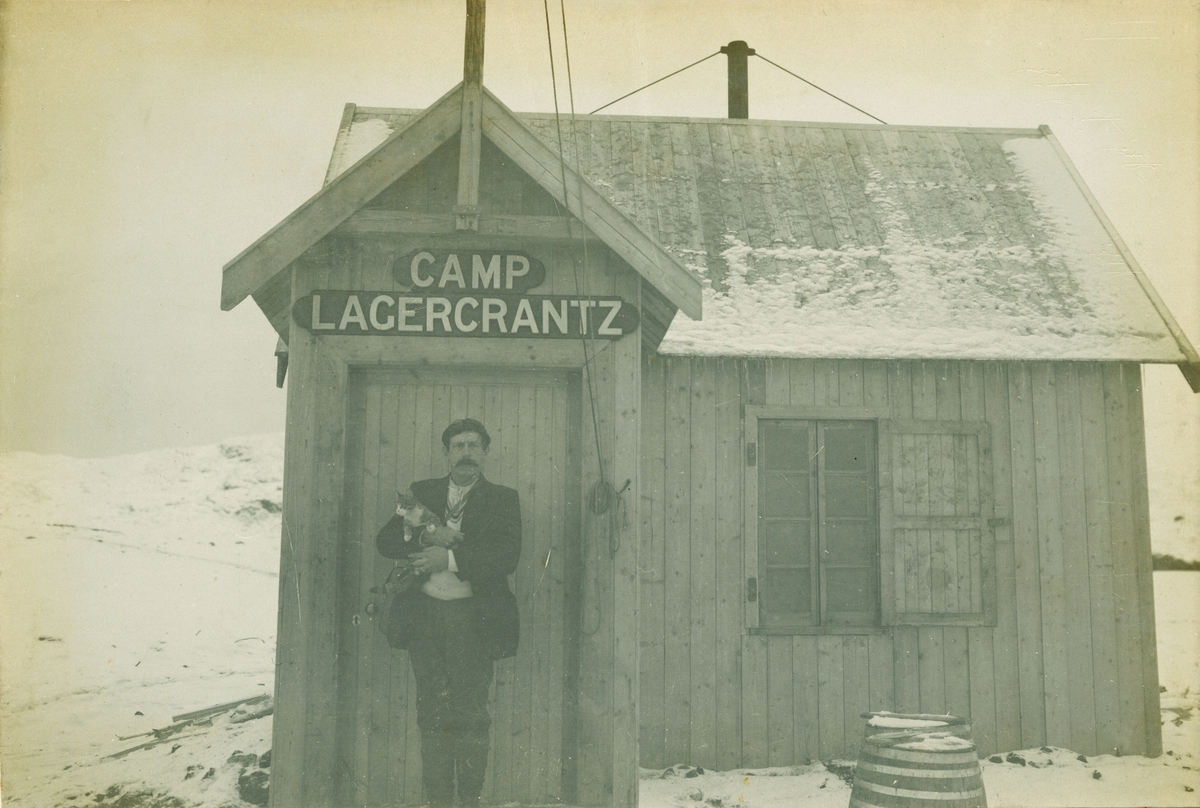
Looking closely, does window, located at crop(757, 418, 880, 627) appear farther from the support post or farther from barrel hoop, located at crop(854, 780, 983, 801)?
the support post

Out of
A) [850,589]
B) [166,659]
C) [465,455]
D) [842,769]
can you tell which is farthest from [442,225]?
[166,659]

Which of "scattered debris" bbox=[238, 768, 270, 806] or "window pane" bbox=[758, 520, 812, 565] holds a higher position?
"window pane" bbox=[758, 520, 812, 565]

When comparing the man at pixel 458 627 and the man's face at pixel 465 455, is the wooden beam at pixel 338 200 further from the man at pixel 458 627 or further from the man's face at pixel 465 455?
the man at pixel 458 627

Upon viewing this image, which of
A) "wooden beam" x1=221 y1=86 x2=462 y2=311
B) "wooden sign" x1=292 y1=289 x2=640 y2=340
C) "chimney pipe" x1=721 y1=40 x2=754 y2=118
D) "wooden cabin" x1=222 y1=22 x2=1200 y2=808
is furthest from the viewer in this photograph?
"chimney pipe" x1=721 y1=40 x2=754 y2=118

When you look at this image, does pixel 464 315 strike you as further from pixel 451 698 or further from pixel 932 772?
pixel 932 772

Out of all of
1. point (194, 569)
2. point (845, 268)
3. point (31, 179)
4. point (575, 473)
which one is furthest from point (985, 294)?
point (194, 569)

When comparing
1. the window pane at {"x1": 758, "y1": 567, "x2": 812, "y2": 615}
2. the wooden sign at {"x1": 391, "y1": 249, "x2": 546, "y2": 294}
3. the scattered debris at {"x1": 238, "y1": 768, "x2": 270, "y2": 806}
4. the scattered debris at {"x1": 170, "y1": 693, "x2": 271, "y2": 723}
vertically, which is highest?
the wooden sign at {"x1": 391, "y1": 249, "x2": 546, "y2": 294}

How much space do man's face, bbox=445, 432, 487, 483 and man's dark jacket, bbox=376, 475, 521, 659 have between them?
0.16 meters

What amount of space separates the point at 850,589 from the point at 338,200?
518cm

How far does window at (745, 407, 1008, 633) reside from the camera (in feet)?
25.0

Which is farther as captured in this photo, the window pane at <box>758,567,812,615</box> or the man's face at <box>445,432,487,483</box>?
the window pane at <box>758,567,812,615</box>

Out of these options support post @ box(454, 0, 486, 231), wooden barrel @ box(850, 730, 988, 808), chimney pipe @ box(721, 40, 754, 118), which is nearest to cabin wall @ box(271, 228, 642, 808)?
support post @ box(454, 0, 486, 231)

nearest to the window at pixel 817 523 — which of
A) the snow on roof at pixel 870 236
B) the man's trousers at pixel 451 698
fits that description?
the snow on roof at pixel 870 236

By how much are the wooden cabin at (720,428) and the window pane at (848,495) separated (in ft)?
0.08
